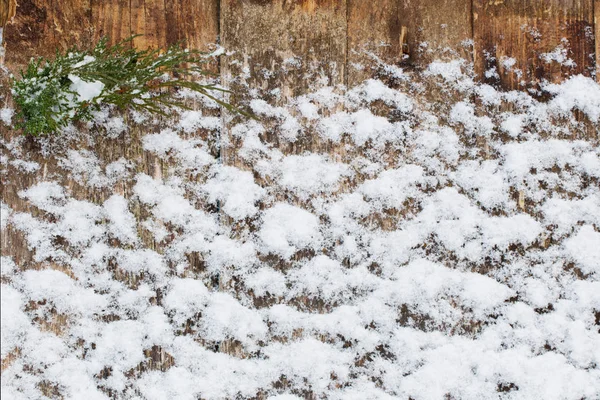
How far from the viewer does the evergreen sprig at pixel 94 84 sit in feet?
3.94

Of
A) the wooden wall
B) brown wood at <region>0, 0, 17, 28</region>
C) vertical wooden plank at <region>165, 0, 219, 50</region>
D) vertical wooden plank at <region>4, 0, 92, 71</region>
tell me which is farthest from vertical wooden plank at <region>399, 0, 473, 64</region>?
brown wood at <region>0, 0, 17, 28</region>

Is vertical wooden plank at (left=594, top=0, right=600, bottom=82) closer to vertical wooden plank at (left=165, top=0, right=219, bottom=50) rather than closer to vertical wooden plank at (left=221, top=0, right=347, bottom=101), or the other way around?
vertical wooden plank at (left=221, top=0, right=347, bottom=101)

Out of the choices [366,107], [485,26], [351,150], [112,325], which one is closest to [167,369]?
[112,325]

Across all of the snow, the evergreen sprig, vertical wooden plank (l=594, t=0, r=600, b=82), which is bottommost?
the snow

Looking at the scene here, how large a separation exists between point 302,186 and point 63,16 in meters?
0.68

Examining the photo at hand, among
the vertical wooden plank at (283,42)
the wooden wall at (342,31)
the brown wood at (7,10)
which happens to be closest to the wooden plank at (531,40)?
the wooden wall at (342,31)

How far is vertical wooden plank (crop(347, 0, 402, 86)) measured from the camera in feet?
4.55

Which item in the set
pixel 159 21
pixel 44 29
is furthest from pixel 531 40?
pixel 44 29

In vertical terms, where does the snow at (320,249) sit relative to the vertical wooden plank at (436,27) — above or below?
below

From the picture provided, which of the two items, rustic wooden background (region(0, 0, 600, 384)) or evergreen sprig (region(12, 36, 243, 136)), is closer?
evergreen sprig (region(12, 36, 243, 136))

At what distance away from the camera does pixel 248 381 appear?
126cm

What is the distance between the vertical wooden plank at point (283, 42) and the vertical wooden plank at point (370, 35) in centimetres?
2

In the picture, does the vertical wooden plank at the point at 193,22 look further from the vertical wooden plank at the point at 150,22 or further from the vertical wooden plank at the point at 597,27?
the vertical wooden plank at the point at 597,27

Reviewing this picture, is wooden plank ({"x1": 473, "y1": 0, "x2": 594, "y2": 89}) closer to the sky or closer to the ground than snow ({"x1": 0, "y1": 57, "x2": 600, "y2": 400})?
closer to the sky
